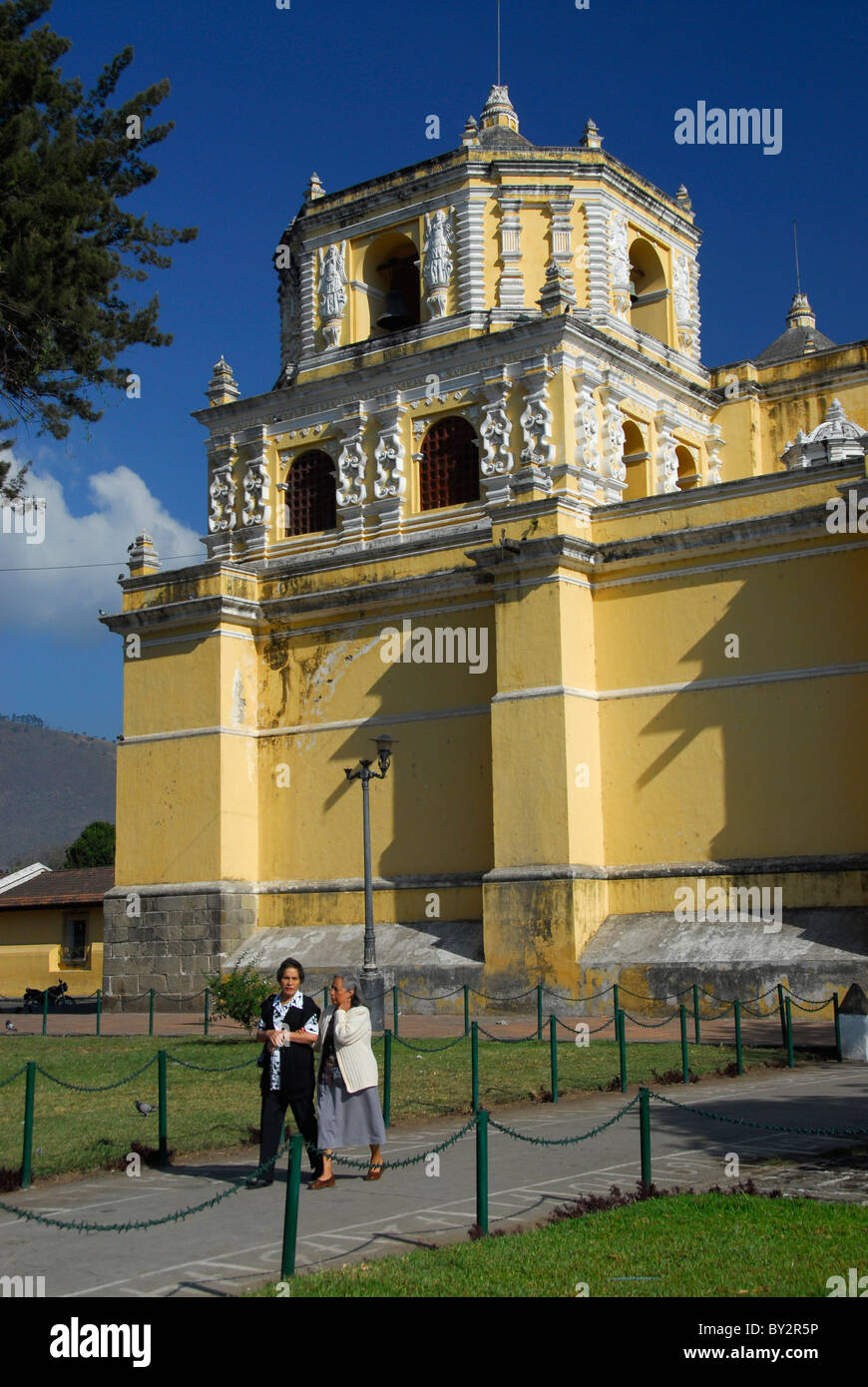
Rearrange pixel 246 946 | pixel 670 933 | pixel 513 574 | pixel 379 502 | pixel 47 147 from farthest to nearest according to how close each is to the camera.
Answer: pixel 379 502 → pixel 246 946 → pixel 513 574 → pixel 670 933 → pixel 47 147

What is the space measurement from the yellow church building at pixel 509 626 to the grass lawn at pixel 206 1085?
4.68m

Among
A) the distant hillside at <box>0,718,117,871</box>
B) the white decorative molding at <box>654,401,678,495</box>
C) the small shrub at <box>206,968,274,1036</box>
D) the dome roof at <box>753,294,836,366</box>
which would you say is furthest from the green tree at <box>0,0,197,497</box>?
the distant hillside at <box>0,718,117,871</box>

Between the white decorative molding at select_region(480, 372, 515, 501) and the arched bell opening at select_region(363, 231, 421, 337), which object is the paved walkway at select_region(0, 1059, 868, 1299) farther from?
the arched bell opening at select_region(363, 231, 421, 337)

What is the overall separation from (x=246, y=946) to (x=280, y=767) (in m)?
3.36

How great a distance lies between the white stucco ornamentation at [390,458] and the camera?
92.2 ft

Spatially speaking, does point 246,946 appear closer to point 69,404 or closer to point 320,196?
point 69,404

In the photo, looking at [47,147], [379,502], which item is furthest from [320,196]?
[47,147]

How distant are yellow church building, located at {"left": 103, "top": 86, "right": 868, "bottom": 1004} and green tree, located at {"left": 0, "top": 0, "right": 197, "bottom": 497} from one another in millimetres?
7638

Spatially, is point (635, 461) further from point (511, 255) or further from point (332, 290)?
point (332, 290)

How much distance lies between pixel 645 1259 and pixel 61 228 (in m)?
14.1

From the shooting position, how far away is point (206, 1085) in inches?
606

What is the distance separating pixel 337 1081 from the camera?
10.6 metres

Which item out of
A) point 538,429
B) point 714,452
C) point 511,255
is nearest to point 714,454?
point 714,452
